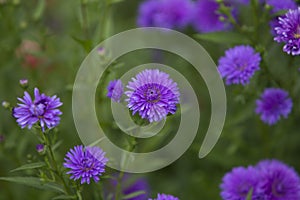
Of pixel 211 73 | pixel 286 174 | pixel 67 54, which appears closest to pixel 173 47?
pixel 211 73

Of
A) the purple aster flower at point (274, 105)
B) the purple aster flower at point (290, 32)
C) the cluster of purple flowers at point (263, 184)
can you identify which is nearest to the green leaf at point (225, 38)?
the purple aster flower at point (274, 105)

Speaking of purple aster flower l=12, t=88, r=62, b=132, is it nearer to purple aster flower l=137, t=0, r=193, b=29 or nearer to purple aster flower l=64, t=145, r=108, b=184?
purple aster flower l=64, t=145, r=108, b=184

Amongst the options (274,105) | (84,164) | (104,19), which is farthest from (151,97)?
(104,19)

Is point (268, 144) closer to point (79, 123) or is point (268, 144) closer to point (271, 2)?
point (271, 2)

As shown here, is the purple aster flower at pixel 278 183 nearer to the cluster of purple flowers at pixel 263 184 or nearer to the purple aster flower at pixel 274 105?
the cluster of purple flowers at pixel 263 184

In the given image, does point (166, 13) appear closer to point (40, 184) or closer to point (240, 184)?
point (240, 184)

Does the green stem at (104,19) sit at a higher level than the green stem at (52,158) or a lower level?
higher

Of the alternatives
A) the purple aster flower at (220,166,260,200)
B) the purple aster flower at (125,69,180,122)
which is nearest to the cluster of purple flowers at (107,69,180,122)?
the purple aster flower at (125,69,180,122)
